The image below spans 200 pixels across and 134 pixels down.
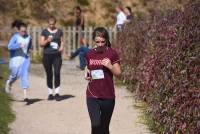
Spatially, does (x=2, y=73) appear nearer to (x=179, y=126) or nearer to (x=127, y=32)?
(x=127, y=32)

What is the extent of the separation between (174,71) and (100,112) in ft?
4.67

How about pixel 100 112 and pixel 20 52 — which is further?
pixel 20 52

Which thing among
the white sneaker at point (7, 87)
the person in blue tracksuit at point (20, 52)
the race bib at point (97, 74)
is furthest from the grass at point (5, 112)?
the race bib at point (97, 74)

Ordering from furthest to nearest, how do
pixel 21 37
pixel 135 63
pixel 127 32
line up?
pixel 127 32 < pixel 135 63 < pixel 21 37

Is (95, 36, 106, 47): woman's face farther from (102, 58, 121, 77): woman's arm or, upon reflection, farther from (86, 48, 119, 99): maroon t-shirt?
(102, 58, 121, 77): woman's arm

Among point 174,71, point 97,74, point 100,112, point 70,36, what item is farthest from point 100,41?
point 70,36

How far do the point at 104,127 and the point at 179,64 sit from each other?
56.2 inches

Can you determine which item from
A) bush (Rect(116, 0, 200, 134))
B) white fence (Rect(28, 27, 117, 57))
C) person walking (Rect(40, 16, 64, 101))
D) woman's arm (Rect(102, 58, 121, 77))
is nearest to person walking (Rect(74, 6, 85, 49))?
white fence (Rect(28, 27, 117, 57))

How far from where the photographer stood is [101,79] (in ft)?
27.2

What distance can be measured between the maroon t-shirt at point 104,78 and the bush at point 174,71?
3.06ft

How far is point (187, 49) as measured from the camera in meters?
8.83

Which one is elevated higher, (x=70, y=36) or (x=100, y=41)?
(x=100, y=41)

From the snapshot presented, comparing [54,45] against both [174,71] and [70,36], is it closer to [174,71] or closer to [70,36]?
[174,71]

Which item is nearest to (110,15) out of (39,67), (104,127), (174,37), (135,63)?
(39,67)
